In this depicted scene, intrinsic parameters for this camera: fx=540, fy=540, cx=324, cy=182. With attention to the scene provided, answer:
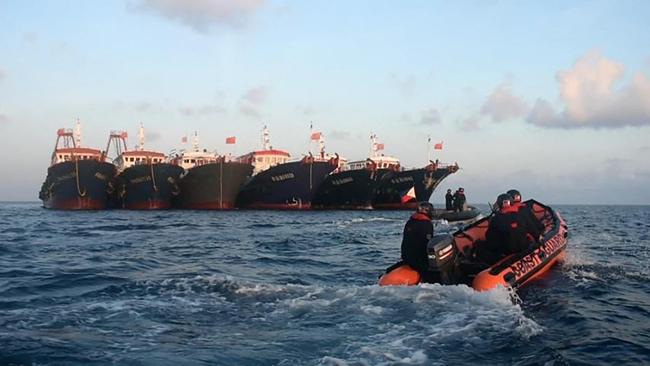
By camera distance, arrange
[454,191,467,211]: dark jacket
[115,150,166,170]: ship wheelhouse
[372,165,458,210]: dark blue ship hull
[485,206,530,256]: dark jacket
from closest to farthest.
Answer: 1. [485,206,530,256]: dark jacket
2. [454,191,467,211]: dark jacket
3. [372,165,458,210]: dark blue ship hull
4. [115,150,166,170]: ship wheelhouse

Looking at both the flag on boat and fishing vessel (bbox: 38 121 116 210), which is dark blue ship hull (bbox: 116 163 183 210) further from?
the flag on boat

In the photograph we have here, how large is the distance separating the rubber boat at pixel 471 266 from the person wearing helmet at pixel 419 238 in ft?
0.41

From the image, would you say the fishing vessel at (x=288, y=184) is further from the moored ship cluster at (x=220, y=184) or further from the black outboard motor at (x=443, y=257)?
the black outboard motor at (x=443, y=257)

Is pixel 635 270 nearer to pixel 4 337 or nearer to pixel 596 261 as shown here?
pixel 596 261

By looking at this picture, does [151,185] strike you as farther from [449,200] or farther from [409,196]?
[449,200]

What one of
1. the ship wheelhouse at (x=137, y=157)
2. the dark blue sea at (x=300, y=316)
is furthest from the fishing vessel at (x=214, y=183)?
the dark blue sea at (x=300, y=316)

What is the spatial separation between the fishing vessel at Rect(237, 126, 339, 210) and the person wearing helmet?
40754 mm

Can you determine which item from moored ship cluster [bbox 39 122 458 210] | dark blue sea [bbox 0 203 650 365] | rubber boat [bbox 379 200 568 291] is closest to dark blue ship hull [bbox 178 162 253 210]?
moored ship cluster [bbox 39 122 458 210]

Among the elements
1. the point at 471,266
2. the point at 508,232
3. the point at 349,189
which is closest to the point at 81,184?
the point at 349,189

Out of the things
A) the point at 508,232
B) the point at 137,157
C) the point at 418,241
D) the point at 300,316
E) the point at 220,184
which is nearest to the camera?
the point at 300,316

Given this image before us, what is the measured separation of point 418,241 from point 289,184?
137 feet

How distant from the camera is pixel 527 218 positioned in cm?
1093

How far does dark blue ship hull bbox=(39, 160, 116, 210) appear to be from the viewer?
166 feet

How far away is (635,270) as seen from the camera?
12414mm
